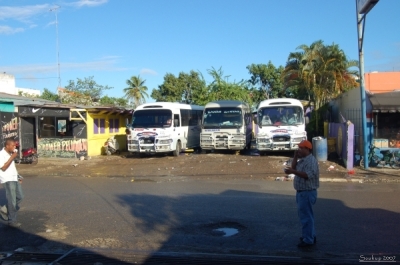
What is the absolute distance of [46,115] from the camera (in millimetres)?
21969

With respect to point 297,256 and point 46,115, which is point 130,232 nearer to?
point 297,256

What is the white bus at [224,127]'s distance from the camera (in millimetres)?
21906

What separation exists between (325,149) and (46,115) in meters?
13.7

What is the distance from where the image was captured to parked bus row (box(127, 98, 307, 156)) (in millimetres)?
20453

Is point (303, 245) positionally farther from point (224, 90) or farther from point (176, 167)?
point (224, 90)

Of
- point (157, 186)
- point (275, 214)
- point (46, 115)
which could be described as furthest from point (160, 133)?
point (275, 214)

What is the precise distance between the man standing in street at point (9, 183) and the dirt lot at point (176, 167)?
25.8 feet

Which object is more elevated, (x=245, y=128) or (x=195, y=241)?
(x=245, y=128)

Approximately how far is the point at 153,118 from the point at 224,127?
142 inches

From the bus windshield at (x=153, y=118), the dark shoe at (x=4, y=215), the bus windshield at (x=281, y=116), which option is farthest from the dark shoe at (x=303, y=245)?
the bus windshield at (x=153, y=118)

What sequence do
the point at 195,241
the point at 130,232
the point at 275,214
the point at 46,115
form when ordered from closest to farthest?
the point at 195,241 → the point at 130,232 → the point at 275,214 → the point at 46,115

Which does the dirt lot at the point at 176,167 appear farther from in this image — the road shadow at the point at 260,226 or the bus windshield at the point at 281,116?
the road shadow at the point at 260,226

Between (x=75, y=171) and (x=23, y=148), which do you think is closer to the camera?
(x=75, y=171)

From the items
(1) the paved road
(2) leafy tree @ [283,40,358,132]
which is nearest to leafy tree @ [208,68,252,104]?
(2) leafy tree @ [283,40,358,132]
